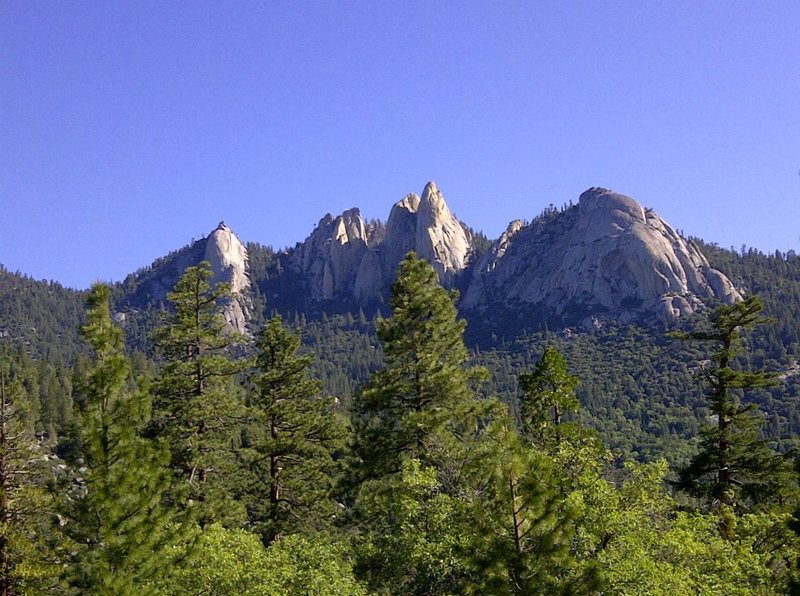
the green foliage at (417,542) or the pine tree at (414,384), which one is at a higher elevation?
the pine tree at (414,384)

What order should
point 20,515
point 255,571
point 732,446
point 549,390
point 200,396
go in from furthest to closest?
point 549,390 → point 200,396 → point 732,446 → point 20,515 → point 255,571

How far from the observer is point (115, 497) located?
13.4 meters

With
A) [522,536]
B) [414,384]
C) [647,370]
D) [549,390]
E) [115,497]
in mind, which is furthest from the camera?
[647,370]

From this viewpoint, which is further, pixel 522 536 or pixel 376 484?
pixel 376 484

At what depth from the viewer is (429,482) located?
15.5 m

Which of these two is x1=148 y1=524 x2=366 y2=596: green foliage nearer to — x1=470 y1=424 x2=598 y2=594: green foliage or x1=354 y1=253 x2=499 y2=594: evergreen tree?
x1=354 y1=253 x2=499 y2=594: evergreen tree

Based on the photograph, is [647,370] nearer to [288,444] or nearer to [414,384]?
[288,444]

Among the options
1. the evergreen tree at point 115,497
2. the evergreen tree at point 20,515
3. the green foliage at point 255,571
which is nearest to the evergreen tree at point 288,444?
the evergreen tree at point 20,515

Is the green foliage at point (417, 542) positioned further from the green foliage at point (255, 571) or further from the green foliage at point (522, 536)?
the green foliage at point (522, 536)

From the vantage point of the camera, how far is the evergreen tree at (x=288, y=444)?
25500 mm

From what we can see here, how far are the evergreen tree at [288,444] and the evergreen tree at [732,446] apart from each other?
14.0 metres

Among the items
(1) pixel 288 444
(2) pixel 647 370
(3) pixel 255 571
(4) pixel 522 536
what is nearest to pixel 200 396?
(1) pixel 288 444

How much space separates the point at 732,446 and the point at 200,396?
19166mm

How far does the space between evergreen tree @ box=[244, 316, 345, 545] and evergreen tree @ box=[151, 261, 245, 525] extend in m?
1.26
